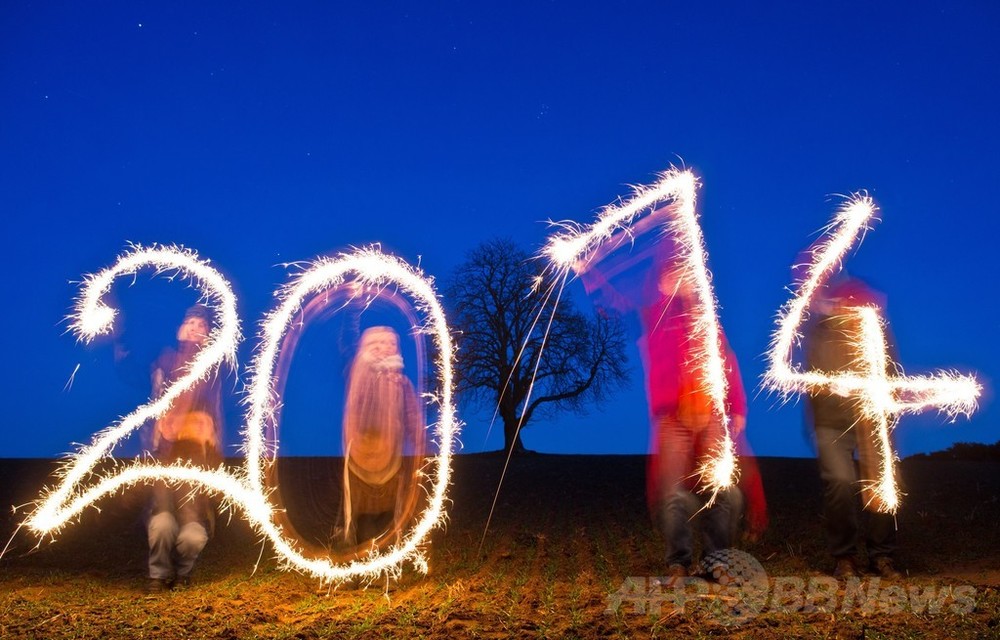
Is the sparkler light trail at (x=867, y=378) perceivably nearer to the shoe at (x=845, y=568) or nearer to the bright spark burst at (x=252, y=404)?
the shoe at (x=845, y=568)

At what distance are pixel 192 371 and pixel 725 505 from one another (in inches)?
152

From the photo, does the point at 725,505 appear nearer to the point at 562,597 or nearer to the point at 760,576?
the point at 760,576

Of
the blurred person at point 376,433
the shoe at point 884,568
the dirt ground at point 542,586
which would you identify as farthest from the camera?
the blurred person at point 376,433

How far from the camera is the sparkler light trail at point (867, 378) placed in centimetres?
559

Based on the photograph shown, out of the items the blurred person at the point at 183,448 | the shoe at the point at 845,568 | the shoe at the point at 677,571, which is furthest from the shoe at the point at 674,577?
the blurred person at the point at 183,448

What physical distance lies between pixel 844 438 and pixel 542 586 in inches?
95.4

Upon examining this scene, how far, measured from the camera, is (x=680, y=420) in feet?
17.7

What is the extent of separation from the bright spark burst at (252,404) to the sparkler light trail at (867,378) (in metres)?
2.46

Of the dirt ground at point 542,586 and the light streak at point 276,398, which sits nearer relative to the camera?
the dirt ground at point 542,586

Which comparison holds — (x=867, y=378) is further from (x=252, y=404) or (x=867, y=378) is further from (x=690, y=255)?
(x=252, y=404)

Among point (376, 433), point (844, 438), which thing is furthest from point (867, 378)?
point (376, 433)

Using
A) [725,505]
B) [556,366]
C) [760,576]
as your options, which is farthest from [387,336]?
[556,366]

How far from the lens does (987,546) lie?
7.77 metres

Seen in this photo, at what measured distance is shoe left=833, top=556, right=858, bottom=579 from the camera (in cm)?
581
